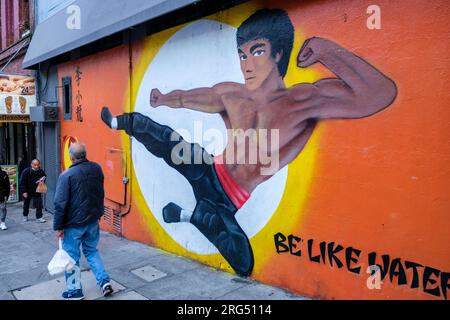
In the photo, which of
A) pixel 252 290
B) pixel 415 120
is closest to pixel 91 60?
pixel 252 290

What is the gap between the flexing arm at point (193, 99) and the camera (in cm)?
521

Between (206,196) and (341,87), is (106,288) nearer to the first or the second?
(206,196)

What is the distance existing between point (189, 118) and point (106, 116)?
280 cm

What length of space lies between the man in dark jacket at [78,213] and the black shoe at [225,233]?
1.48m

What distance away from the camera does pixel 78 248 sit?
179 inches

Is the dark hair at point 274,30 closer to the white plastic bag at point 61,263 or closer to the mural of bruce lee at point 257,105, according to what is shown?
the mural of bruce lee at point 257,105

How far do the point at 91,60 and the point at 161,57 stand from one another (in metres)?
2.77

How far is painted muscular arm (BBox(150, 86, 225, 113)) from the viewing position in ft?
17.1

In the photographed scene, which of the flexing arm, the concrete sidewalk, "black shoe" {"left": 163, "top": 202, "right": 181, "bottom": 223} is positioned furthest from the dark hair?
"black shoe" {"left": 163, "top": 202, "right": 181, "bottom": 223}

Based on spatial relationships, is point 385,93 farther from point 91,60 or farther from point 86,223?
point 91,60

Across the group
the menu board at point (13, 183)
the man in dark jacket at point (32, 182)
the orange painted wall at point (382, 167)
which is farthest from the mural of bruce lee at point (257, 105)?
the menu board at point (13, 183)

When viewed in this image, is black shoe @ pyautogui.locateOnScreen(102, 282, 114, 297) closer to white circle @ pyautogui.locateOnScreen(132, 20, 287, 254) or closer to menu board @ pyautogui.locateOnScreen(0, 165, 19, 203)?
white circle @ pyautogui.locateOnScreen(132, 20, 287, 254)

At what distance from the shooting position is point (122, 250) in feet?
21.3

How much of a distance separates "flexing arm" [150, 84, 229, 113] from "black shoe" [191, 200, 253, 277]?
1.36 m
